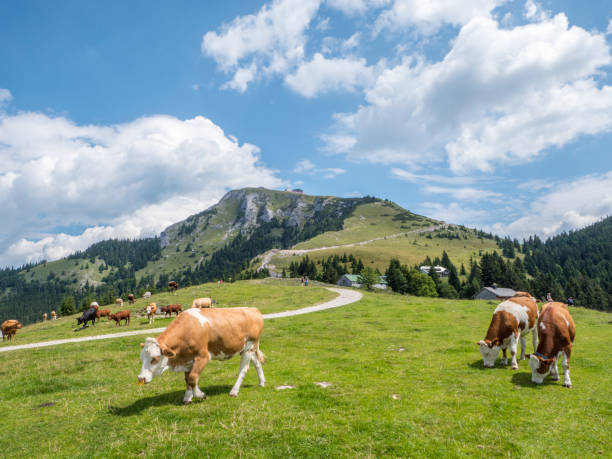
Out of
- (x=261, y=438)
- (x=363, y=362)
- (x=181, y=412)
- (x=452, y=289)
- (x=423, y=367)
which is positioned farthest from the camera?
(x=452, y=289)

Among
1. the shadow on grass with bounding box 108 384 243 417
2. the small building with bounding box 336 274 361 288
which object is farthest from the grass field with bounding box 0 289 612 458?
the small building with bounding box 336 274 361 288

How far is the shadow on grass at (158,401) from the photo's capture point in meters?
10.6

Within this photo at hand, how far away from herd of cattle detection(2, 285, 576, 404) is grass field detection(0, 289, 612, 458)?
0.78 meters

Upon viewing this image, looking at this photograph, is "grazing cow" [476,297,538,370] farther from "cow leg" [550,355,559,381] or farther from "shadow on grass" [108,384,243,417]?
"shadow on grass" [108,384,243,417]

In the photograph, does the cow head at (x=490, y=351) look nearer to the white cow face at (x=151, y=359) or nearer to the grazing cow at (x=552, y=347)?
the grazing cow at (x=552, y=347)

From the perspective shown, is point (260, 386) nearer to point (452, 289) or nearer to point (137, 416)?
point (137, 416)

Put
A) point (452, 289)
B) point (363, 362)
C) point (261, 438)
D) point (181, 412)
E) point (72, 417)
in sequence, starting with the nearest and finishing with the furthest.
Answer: point (261, 438) → point (181, 412) → point (72, 417) → point (363, 362) → point (452, 289)

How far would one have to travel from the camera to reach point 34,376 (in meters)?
16.6

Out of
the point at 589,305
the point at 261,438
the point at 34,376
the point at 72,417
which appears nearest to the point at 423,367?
the point at 261,438

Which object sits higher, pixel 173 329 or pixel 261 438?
pixel 173 329

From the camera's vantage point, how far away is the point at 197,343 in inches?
414

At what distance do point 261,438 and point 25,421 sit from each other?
909cm

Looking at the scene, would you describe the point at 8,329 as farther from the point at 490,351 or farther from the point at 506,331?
the point at 506,331

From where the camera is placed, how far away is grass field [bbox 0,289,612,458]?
8.05m
